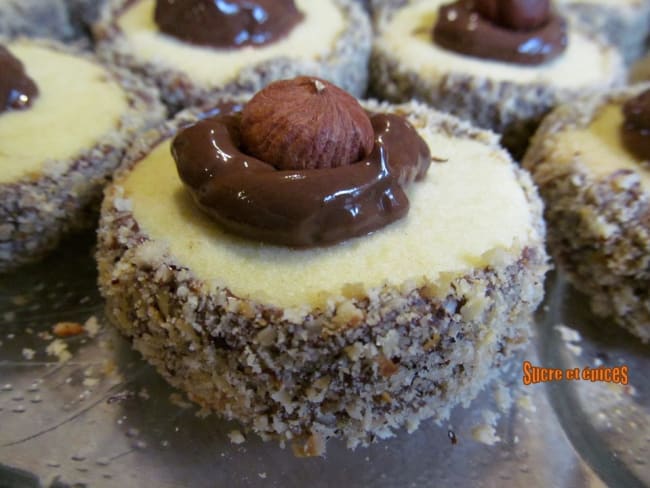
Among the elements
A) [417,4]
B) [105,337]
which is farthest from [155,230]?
[417,4]

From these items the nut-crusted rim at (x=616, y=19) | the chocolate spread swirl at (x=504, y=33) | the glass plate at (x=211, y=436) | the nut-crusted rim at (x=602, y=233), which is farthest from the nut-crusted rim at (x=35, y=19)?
the nut-crusted rim at (x=616, y=19)

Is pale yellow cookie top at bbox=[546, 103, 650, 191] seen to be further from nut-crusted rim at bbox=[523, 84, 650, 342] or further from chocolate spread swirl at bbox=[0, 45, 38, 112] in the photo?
chocolate spread swirl at bbox=[0, 45, 38, 112]

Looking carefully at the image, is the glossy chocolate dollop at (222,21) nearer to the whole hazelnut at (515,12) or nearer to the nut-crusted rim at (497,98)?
the nut-crusted rim at (497,98)

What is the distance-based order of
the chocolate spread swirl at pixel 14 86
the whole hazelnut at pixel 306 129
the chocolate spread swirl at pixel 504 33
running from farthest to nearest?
the chocolate spread swirl at pixel 504 33 → the chocolate spread swirl at pixel 14 86 → the whole hazelnut at pixel 306 129

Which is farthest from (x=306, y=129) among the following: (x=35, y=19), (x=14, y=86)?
(x=35, y=19)

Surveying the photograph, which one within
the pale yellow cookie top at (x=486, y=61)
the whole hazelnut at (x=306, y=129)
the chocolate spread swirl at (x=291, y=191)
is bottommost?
the pale yellow cookie top at (x=486, y=61)

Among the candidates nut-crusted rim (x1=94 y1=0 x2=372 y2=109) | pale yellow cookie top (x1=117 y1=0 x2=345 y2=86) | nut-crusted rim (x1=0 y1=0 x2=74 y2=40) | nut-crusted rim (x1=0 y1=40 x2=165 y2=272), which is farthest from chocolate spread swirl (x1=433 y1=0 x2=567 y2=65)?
nut-crusted rim (x1=0 y1=0 x2=74 y2=40)
